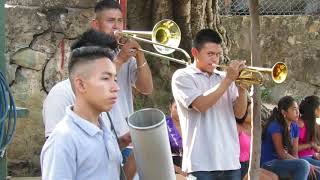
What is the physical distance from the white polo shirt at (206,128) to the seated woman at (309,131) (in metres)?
2.38

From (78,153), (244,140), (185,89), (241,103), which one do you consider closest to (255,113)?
(241,103)

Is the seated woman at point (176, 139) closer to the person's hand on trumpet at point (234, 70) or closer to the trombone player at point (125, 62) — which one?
the person's hand on trumpet at point (234, 70)

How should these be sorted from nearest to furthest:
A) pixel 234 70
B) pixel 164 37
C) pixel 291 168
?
pixel 234 70
pixel 164 37
pixel 291 168

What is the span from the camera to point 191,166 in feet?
12.8

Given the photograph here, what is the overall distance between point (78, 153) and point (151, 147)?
291 mm

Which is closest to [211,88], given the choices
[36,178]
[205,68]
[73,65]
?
[205,68]

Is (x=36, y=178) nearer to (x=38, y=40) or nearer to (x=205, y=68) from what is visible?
(x=38, y=40)

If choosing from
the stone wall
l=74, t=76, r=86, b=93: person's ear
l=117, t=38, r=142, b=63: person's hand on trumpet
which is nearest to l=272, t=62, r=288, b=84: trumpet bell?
l=117, t=38, r=142, b=63: person's hand on trumpet

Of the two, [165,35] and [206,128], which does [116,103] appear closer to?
[206,128]

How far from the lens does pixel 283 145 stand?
5801 millimetres

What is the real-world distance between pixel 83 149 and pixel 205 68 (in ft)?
6.24

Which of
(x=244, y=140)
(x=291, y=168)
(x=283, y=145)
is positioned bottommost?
(x=291, y=168)

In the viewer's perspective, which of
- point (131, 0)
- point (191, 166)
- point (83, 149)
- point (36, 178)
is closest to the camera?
point (83, 149)

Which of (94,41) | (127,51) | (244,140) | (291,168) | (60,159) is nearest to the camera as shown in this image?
(60,159)
